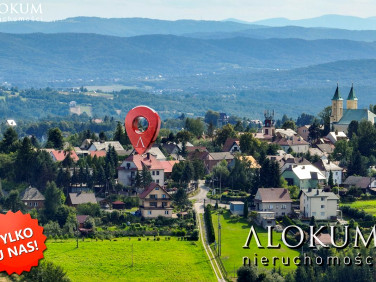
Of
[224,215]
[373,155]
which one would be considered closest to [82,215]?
[224,215]

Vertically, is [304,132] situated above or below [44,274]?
above

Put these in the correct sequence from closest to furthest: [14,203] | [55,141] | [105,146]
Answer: [14,203], [55,141], [105,146]

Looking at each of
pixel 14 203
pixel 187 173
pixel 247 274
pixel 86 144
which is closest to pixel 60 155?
pixel 86 144

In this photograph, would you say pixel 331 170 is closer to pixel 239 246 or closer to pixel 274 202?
pixel 274 202

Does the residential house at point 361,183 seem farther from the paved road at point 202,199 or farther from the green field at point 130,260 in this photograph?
the green field at point 130,260

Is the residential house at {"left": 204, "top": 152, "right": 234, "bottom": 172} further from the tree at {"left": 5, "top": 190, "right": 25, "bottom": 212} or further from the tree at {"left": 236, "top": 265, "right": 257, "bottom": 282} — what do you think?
the tree at {"left": 236, "top": 265, "right": 257, "bottom": 282}
